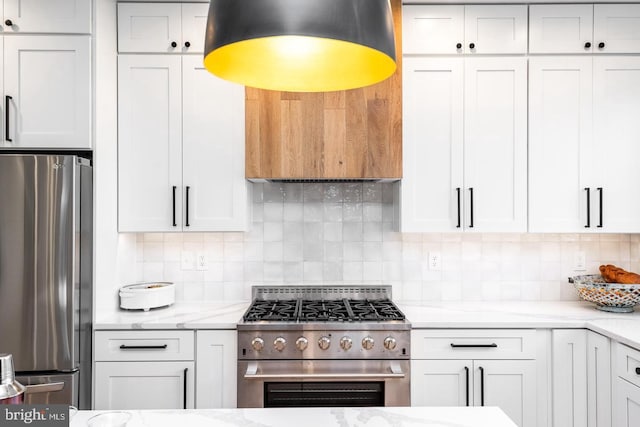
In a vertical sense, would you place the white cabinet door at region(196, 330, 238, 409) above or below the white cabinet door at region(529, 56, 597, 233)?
below

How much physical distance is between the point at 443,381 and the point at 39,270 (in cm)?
207

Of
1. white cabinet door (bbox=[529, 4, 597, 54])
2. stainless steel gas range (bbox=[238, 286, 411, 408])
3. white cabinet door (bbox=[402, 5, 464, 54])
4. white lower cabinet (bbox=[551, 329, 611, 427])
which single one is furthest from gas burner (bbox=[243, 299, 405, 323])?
white cabinet door (bbox=[529, 4, 597, 54])

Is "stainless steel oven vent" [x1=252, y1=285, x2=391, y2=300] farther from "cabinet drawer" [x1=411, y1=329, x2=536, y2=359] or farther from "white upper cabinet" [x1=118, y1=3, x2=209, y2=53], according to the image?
"white upper cabinet" [x1=118, y1=3, x2=209, y2=53]

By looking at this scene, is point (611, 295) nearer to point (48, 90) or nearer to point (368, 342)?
point (368, 342)

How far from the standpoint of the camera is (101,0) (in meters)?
2.35

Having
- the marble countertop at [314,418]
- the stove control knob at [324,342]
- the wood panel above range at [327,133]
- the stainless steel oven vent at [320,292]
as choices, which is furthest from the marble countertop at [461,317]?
the marble countertop at [314,418]

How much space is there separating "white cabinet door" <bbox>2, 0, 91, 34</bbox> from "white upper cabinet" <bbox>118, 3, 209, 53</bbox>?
10.1 inches

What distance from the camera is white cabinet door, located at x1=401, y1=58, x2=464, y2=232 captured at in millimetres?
2564

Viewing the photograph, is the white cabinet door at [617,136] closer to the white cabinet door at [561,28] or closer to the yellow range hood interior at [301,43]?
the white cabinet door at [561,28]

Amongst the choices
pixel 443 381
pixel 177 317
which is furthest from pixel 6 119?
pixel 443 381

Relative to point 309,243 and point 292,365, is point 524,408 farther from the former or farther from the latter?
point 309,243

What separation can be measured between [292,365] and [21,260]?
139cm

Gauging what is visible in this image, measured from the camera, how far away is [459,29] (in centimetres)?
257

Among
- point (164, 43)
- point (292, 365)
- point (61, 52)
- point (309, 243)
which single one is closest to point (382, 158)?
point (309, 243)
